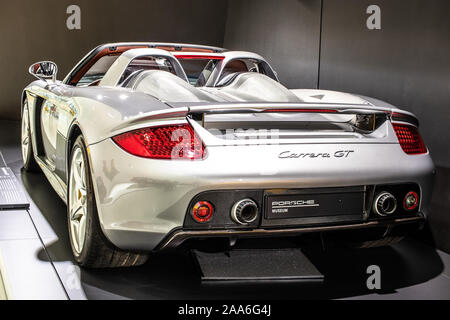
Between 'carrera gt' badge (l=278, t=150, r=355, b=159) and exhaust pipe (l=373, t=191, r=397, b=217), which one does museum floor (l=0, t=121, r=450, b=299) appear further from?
'carrera gt' badge (l=278, t=150, r=355, b=159)

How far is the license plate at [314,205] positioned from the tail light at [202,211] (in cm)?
23

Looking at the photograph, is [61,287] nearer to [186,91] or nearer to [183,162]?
[183,162]

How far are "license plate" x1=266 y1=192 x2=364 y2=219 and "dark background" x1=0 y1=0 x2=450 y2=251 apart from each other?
1.04 m

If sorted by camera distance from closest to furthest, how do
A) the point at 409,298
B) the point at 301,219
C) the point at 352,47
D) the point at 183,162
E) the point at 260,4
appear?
the point at 183,162 → the point at 301,219 → the point at 409,298 → the point at 352,47 → the point at 260,4

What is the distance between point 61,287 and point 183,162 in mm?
774

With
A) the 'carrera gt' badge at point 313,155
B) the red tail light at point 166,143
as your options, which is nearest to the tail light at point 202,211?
the red tail light at point 166,143

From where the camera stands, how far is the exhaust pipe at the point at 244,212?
222 centimetres

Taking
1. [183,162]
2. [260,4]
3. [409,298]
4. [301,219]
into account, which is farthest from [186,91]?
[260,4]

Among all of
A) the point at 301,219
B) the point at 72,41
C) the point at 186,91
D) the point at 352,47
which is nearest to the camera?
the point at 301,219

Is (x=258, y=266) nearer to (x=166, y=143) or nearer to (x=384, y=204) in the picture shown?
(x=384, y=204)

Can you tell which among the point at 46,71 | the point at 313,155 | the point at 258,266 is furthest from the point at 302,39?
the point at 313,155

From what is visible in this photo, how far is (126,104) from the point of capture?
243 cm

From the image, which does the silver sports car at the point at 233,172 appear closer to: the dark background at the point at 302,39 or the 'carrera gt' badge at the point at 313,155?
the 'carrera gt' badge at the point at 313,155

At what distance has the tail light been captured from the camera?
222cm
